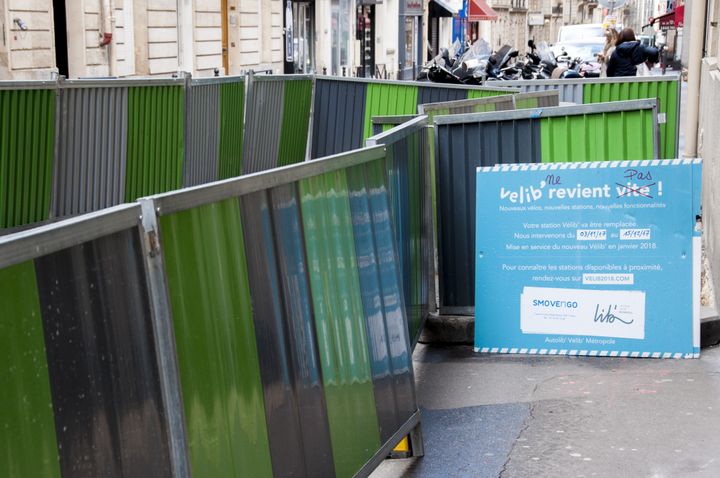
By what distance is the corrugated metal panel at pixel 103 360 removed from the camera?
8.08 ft

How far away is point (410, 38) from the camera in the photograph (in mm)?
55125

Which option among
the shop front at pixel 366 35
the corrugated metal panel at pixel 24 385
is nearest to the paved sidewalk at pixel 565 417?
the corrugated metal panel at pixel 24 385

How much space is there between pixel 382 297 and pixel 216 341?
5.50 feet

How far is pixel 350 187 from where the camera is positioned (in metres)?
4.43

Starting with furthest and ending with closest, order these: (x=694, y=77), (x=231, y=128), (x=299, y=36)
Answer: (x=299, y=36)
(x=694, y=77)
(x=231, y=128)

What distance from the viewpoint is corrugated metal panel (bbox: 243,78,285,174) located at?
11.5m

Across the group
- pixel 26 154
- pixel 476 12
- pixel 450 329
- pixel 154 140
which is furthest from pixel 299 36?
pixel 450 329

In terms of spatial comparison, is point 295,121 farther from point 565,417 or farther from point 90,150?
point 565,417

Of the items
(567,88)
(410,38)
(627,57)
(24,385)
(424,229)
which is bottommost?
(424,229)

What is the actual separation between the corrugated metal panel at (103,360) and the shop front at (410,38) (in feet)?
147

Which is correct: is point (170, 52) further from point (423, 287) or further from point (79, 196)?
point (423, 287)

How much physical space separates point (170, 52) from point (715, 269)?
2233cm

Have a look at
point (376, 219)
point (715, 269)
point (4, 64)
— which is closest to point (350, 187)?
point (376, 219)

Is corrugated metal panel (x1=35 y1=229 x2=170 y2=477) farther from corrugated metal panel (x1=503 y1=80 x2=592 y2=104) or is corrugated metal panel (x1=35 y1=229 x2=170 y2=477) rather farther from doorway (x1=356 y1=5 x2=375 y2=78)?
doorway (x1=356 y1=5 x2=375 y2=78)
